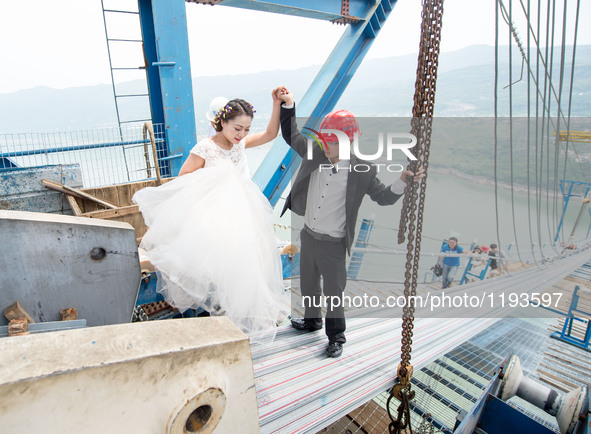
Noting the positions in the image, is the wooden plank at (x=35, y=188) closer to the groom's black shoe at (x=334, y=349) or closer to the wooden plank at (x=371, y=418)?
the groom's black shoe at (x=334, y=349)

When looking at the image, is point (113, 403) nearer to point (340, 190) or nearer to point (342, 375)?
point (342, 375)

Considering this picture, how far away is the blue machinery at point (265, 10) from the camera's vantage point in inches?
117

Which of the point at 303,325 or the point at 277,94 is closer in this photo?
the point at 277,94

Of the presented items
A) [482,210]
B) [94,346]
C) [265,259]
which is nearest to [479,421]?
[265,259]

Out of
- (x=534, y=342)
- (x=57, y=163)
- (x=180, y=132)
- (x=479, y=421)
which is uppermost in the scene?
(x=180, y=132)

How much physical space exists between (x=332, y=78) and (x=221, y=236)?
2790 millimetres

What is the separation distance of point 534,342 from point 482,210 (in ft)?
125

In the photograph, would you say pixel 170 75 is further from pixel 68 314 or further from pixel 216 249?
pixel 68 314

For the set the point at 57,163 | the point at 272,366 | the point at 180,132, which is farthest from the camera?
the point at 180,132

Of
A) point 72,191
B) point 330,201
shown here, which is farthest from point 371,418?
point 72,191

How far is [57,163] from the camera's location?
3.03m

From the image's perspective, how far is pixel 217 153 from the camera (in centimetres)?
166

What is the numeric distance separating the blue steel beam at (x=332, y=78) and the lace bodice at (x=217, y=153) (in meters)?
1.90

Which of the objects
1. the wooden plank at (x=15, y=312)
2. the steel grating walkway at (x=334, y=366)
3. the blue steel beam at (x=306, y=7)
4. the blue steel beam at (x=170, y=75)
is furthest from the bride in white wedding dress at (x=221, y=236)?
the blue steel beam at (x=170, y=75)
